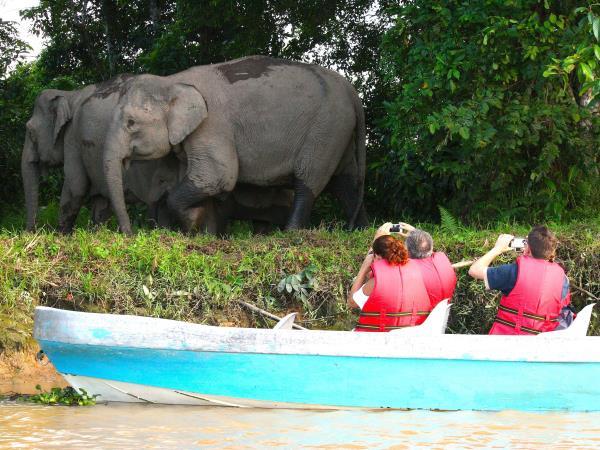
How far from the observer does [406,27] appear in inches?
546

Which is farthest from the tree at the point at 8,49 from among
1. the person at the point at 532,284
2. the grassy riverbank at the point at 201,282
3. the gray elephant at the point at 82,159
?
the person at the point at 532,284

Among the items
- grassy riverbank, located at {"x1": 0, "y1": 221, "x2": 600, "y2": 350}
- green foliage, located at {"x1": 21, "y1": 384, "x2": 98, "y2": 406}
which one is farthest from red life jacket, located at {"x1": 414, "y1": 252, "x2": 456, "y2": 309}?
green foliage, located at {"x1": 21, "y1": 384, "x2": 98, "y2": 406}

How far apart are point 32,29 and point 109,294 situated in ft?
39.3

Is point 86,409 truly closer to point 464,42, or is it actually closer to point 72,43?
point 464,42

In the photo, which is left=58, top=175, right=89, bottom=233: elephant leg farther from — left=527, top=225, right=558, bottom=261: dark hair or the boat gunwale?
left=527, top=225, right=558, bottom=261: dark hair

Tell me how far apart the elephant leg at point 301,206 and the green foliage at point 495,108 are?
1.22 m

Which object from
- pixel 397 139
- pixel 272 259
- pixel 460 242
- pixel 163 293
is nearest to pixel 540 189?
pixel 397 139

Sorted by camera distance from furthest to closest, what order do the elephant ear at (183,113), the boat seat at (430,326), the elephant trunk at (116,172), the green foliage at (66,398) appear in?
the elephant ear at (183,113) → the elephant trunk at (116,172) → the green foliage at (66,398) → the boat seat at (430,326)

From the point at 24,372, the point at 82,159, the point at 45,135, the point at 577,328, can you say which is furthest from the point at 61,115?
the point at 577,328

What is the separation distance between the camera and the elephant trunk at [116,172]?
13.7 metres

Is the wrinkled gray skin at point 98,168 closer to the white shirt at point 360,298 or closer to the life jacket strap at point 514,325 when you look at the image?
the white shirt at point 360,298

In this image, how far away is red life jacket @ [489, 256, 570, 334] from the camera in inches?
346

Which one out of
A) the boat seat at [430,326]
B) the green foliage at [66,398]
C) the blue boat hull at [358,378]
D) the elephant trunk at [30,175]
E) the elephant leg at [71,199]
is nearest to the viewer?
the blue boat hull at [358,378]

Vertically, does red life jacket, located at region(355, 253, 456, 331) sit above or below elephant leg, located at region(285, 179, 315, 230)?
below
